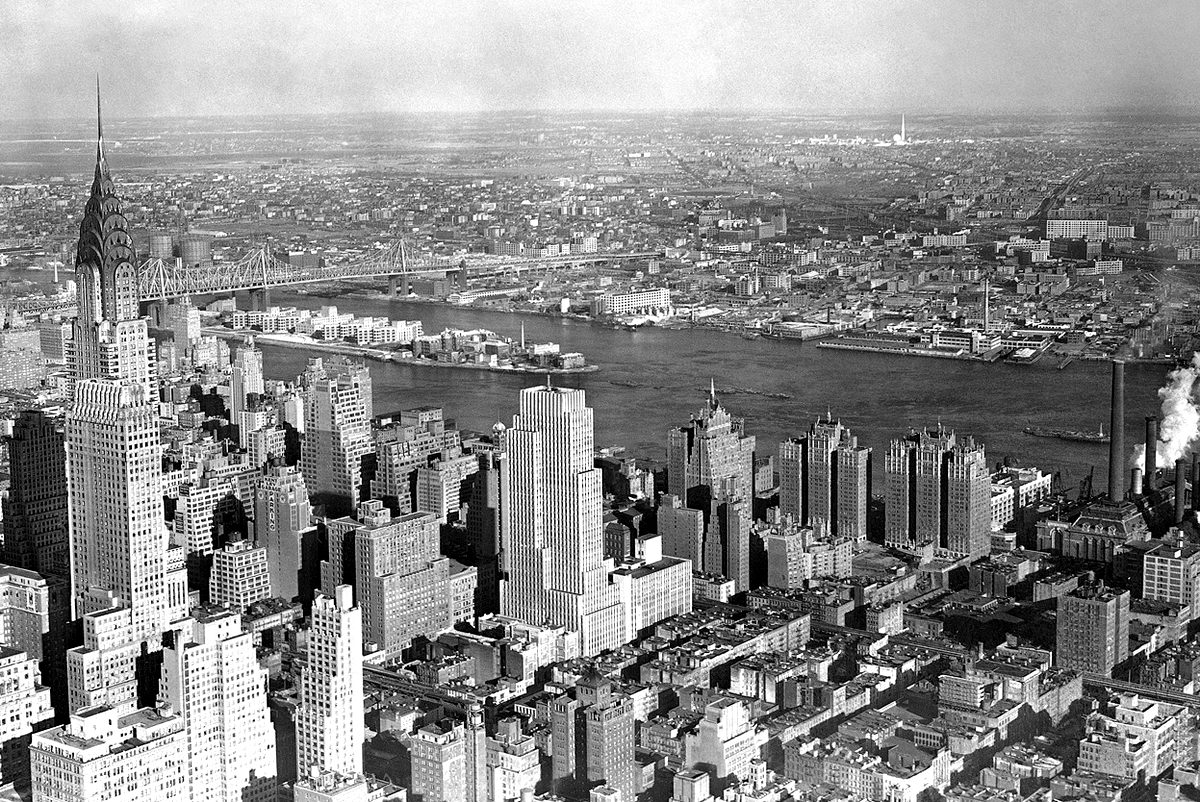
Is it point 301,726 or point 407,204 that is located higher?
point 407,204

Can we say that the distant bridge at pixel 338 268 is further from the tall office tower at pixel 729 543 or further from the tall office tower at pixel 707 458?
the tall office tower at pixel 729 543

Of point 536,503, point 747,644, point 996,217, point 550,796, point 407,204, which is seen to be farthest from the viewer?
point 407,204

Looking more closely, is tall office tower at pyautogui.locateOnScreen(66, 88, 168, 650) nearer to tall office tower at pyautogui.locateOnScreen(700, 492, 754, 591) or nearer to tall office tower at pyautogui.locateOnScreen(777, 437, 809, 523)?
tall office tower at pyautogui.locateOnScreen(700, 492, 754, 591)

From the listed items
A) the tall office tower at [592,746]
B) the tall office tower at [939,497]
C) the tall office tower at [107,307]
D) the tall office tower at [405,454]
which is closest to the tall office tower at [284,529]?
the tall office tower at [405,454]

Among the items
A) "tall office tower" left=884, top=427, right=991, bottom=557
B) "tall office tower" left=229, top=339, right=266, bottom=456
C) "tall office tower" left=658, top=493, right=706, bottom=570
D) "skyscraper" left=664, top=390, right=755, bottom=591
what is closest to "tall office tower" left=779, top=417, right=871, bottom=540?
"tall office tower" left=884, top=427, right=991, bottom=557

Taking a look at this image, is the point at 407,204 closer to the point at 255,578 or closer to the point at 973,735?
the point at 255,578

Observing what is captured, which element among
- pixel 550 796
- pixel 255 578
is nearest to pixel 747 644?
pixel 550 796
